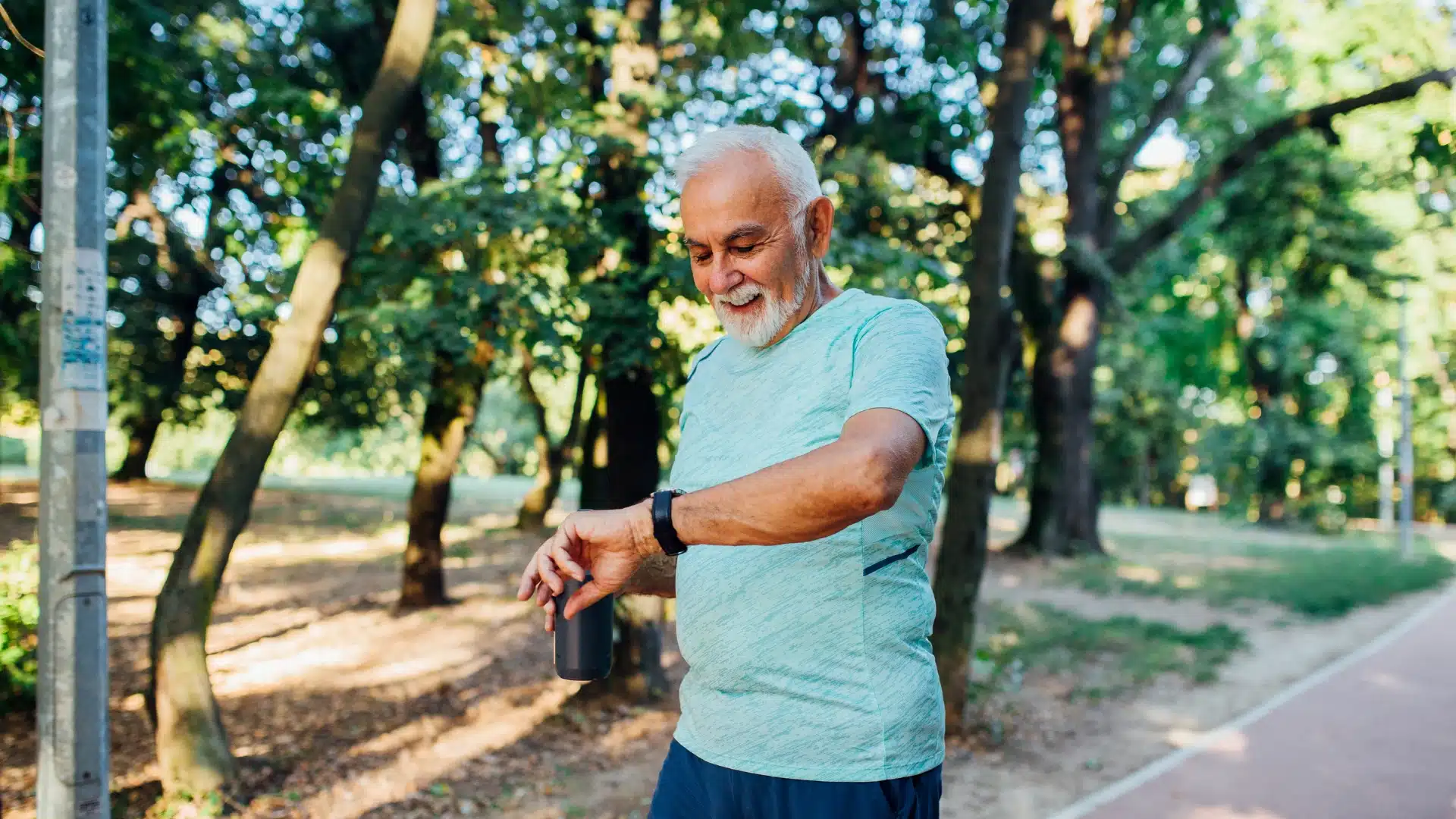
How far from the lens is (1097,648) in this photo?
11562 mm

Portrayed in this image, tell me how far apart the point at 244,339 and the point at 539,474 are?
606 cm

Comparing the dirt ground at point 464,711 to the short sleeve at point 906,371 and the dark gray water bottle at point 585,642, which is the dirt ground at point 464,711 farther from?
the short sleeve at point 906,371

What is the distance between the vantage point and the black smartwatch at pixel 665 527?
1.67 metres

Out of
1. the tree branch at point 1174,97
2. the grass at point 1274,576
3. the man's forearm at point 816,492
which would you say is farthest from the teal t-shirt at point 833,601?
the tree branch at point 1174,97

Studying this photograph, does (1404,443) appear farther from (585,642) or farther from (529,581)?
(529,581)

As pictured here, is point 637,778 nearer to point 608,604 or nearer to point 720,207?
point 608,604

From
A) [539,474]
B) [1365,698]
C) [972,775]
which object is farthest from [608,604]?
[539,474]

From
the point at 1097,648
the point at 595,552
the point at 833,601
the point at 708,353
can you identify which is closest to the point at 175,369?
the point at 1097,648

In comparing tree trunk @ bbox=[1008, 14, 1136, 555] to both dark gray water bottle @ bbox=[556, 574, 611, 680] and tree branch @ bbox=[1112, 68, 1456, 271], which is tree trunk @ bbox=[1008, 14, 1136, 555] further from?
dark gray water bottle @ bbox=[556, 574, 611, 680]

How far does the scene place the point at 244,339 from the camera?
20500 millimetres

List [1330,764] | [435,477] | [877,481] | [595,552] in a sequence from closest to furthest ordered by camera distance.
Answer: [877,481], [595,552], [1330,764], [435,477]

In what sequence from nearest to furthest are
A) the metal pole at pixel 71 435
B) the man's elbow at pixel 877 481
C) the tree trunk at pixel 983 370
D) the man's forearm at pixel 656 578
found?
the man's elbow at pixel 877 481, the man's forearm at pixel 656 578, the metal pole at pixel 71 435, the tree trunk at pixel 983 370

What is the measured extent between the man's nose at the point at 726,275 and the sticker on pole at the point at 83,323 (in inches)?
118

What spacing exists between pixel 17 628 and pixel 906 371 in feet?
21.9
